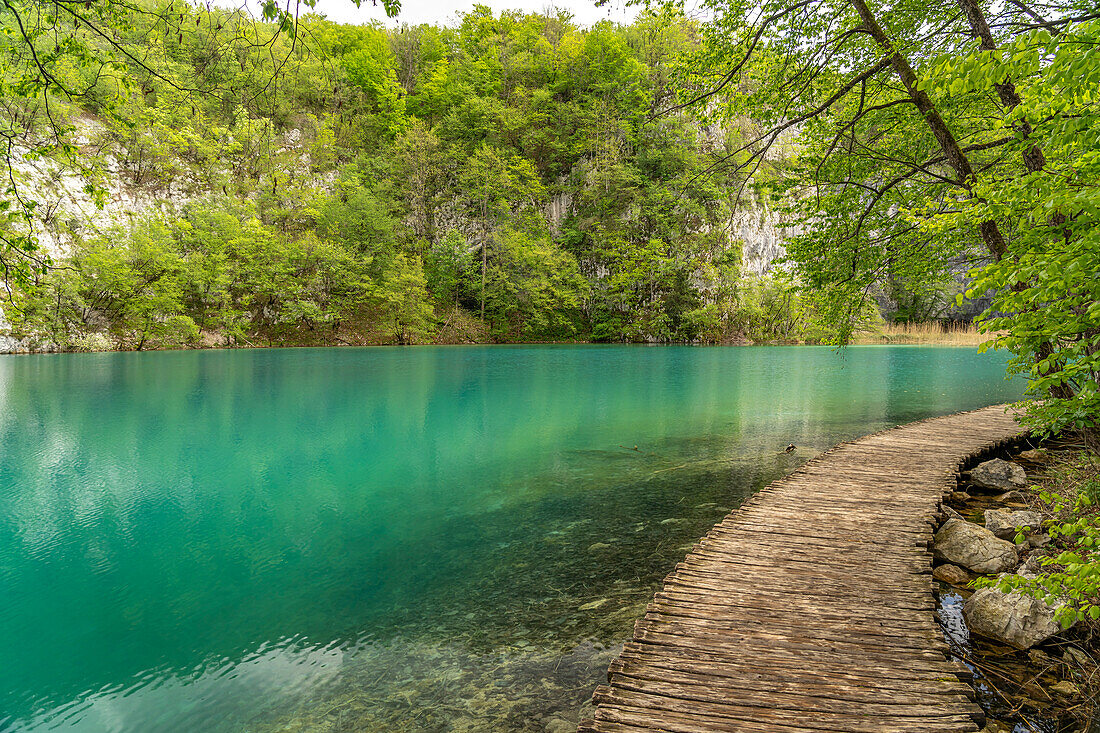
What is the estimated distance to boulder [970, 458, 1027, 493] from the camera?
849 centimetres

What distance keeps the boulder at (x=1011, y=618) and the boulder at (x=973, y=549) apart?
3.82 feet

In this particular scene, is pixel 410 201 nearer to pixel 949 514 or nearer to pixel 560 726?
pixel 949 514

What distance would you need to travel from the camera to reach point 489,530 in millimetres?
7738

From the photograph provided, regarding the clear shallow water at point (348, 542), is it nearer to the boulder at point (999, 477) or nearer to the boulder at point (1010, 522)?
the boulder at point (1010, 522)

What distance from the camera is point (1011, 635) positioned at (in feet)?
14.6

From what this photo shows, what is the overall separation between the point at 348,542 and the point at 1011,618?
7.52 m

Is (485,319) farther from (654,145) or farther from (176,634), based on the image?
(176,634)

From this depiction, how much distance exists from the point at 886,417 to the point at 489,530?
13839mm

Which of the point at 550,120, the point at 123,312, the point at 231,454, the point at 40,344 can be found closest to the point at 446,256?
the point at 550,120

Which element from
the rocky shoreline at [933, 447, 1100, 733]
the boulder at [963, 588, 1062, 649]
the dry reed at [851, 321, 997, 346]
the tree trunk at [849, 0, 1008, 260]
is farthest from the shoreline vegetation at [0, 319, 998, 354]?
the boulder at [963, 588, 1062, 649]

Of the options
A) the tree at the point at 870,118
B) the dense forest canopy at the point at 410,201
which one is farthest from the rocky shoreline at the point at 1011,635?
the dense forest canopy at the point at 410,201

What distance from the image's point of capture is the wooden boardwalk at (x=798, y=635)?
10.0 ft

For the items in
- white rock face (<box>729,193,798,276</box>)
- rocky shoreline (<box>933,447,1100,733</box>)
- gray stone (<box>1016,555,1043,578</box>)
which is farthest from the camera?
white rock face (<box>729,193,798,276</box>)

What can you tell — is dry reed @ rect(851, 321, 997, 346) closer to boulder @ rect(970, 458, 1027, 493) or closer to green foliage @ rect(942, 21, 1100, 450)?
boulder @ rect(970, 458, 1027, 493)
